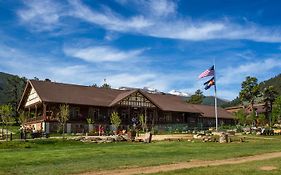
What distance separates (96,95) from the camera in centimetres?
7394

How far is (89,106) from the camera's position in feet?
228

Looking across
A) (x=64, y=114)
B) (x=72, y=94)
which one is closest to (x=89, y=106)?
(x=72, y=94)

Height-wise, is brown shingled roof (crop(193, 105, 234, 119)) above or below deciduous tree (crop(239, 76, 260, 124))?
below

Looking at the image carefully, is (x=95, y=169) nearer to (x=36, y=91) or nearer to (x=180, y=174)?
(x=180, y=174)

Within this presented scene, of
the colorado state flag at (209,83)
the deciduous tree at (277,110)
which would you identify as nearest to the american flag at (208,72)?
the colorado state flag at (209,83)

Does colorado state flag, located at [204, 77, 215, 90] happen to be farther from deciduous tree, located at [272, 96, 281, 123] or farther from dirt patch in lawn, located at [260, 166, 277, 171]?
dirt patch in lawn, located at [260, 166, 277, 171]

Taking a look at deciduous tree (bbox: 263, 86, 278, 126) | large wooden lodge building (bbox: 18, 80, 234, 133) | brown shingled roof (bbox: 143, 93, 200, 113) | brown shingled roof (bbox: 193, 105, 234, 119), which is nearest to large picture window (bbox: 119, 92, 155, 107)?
large wooden lodge building (bbox: 18, 80, 234, 133)

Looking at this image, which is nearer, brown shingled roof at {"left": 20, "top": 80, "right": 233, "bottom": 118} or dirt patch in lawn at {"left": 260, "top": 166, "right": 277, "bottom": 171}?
dirt patch in lawn at {"left": 260, "top": 166, "right": 277, "bottom": 171}

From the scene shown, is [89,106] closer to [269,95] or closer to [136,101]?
[136,101]

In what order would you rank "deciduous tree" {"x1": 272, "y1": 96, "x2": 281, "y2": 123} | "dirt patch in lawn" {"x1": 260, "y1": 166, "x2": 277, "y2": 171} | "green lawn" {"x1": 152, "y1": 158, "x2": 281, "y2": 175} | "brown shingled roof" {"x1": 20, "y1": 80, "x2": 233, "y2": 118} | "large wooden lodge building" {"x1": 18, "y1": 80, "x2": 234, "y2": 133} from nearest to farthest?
"green lawn" {"x1": 152, "y1": 158, "x2": 281, "y2": 175} < "dirt patch in lawn" {"x1": 260, "y1": 166, "x2": 277, "y2": 171} < "large wooden lodge building" {"x1": 18, "y1": 80, "x2": 234, "y2": 133} < "brown shingled roof" {"x1": 20, "y1": 80, "x2": 233, "y2": 118} < "deciduous tree" {"x1": 272, "y1": 96, "x2": 281, "y2": 123}

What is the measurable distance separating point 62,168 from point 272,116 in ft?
238

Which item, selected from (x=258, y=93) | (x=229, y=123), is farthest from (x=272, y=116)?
(x=229, y=123)

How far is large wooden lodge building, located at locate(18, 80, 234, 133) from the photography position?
2591 inches

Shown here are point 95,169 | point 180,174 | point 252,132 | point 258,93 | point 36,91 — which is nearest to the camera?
point 180,174
